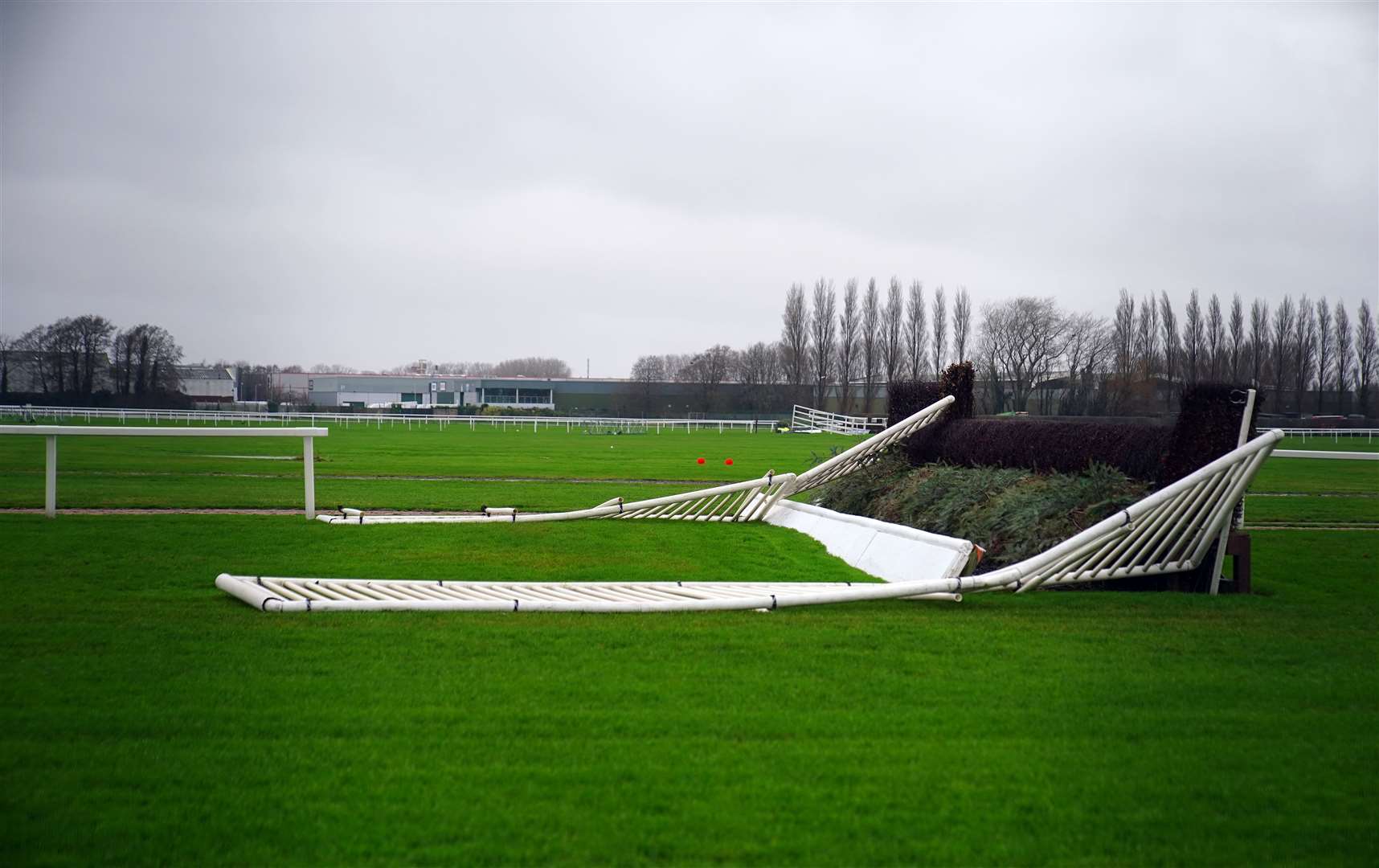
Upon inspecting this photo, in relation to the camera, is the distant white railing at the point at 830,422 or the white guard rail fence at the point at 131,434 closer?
the white guard rail fence at the point at 131,434

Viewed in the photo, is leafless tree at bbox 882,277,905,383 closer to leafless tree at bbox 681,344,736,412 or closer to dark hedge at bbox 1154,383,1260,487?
leafless tree at bbox 681,344,736,412

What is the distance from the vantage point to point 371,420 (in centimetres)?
5978

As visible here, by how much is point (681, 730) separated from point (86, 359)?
64201 mm

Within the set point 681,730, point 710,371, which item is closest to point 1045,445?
point 681,730

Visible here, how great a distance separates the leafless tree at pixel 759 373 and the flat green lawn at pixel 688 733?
225ft

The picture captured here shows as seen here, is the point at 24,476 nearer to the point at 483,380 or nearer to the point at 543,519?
the point at 543,519

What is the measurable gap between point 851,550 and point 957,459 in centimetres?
275

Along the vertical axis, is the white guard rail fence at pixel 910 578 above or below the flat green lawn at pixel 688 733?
above

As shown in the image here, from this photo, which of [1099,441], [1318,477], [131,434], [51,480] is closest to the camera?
[1099,441]

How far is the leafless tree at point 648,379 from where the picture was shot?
79.1 meters

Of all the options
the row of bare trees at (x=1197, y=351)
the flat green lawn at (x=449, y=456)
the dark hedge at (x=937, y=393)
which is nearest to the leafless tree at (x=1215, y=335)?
Answer: the row of bare trees at (x=1197, y=351)

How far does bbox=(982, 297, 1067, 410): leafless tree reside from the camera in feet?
161

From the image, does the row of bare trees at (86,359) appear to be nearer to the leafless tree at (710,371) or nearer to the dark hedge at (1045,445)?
the leafless tree at (710,371)

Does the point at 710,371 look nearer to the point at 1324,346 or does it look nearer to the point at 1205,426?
the point at 1324,346
